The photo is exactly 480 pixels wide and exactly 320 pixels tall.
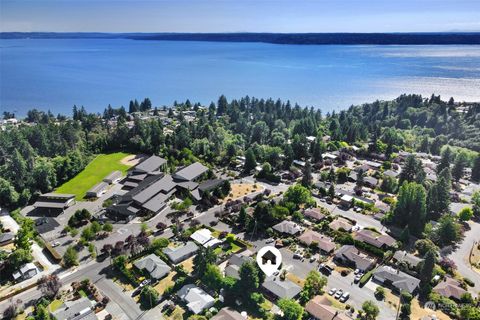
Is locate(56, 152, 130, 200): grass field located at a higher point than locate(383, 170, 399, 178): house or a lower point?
lower

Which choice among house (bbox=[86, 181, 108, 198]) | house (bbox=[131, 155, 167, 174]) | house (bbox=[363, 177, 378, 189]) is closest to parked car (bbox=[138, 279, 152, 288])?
house (bbox=[86, 181, 108, 198])

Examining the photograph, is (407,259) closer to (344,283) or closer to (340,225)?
(344,283)

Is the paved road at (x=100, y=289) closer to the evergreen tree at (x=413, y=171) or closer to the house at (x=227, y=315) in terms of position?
the house at (x=227, y=315)

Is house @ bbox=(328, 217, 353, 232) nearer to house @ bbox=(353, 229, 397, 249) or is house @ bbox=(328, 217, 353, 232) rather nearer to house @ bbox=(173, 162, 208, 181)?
house @ bbox=(353, 229, 397, 249)

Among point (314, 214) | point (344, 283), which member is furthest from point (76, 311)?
point (314, 214)

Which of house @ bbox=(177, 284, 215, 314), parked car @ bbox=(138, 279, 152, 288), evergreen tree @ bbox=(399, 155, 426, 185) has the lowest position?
parked car @ bbox=(138, 279, 152, 288)
